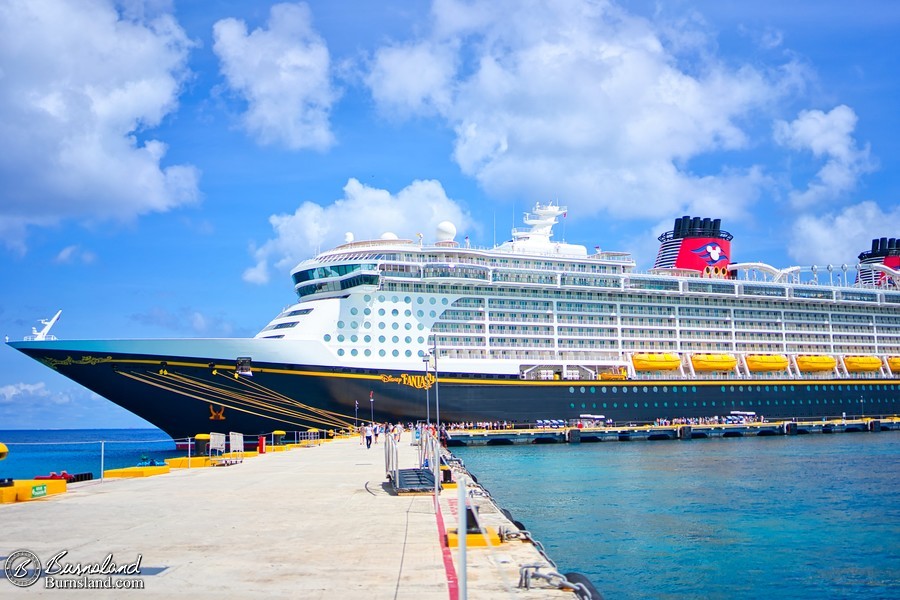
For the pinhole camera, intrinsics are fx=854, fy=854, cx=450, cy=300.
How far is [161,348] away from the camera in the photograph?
43969 mm

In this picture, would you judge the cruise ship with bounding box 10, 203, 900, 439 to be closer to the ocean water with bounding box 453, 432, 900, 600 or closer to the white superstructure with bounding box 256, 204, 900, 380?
the white superstructure with bounding box 256, 204, 900, 380

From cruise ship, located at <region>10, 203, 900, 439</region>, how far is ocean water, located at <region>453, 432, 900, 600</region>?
10088 millimetres

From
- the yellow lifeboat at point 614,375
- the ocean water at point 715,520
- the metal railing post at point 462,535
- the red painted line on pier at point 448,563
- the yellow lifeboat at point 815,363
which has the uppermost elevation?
the yellow lifeboat at point 815,363

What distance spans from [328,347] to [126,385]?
10772mm

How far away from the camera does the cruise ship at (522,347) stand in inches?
1779

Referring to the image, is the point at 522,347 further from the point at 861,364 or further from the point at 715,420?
the point at 861,364

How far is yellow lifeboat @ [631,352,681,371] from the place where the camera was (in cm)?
5969

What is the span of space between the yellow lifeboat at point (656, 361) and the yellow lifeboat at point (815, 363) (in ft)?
42.1

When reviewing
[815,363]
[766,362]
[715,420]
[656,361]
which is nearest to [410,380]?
[656,361]

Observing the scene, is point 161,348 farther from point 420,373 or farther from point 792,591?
point 792,591

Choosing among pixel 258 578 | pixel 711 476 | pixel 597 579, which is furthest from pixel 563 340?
pixel 258 578

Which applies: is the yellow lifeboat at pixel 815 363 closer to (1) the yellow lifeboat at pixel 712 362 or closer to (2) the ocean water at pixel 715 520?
(1) the yellow lifeboat at pixel 712 362

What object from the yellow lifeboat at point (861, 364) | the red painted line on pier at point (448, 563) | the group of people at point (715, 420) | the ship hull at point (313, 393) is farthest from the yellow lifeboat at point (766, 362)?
the red painted line on pier at point (448, 563)

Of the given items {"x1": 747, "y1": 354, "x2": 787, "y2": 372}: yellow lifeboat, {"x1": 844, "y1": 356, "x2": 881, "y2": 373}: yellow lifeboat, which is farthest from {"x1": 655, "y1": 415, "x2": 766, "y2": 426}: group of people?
{"x1": 844, "y1": 356, "x2": 881, "y2": 373}: yellow lifeboat
